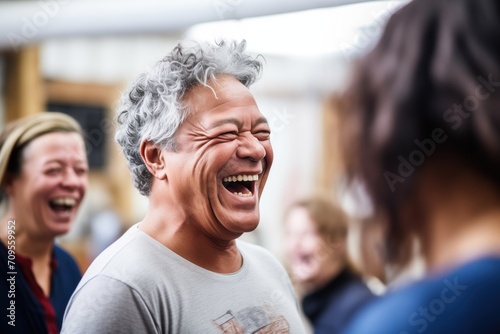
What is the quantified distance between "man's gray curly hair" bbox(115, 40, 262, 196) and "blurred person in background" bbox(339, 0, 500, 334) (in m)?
0.53

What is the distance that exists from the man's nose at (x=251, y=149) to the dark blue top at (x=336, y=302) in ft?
2.70

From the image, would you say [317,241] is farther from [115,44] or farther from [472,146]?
[472,146]

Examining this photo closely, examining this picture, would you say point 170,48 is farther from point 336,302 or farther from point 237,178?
point 237,178

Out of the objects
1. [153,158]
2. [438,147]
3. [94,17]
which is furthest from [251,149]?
[94,17]

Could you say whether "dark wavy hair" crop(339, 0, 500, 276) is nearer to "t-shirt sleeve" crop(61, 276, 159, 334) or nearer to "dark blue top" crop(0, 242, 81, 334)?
"t-shirt sleeve" crop(61, 276, 159, 334)

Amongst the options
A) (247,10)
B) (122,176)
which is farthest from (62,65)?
(247,10)

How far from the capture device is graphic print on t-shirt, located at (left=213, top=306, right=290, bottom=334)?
1165 millimetres

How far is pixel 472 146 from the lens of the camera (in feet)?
2.33

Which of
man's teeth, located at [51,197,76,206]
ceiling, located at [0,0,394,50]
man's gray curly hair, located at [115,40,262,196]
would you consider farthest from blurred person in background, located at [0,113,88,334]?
ceiling, located at [0,0,394,50]

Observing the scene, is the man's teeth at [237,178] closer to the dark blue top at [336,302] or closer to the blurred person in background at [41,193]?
the blurred person in background at [41,193]

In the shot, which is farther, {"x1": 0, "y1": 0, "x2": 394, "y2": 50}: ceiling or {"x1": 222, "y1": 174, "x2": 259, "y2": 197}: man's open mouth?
{"x1": 0, "y1": 0, "x2": 394, "y2": 50}: ceiling

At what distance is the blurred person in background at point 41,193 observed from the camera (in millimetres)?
1499

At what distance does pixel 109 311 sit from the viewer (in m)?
1.07

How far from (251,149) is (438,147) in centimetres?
52
